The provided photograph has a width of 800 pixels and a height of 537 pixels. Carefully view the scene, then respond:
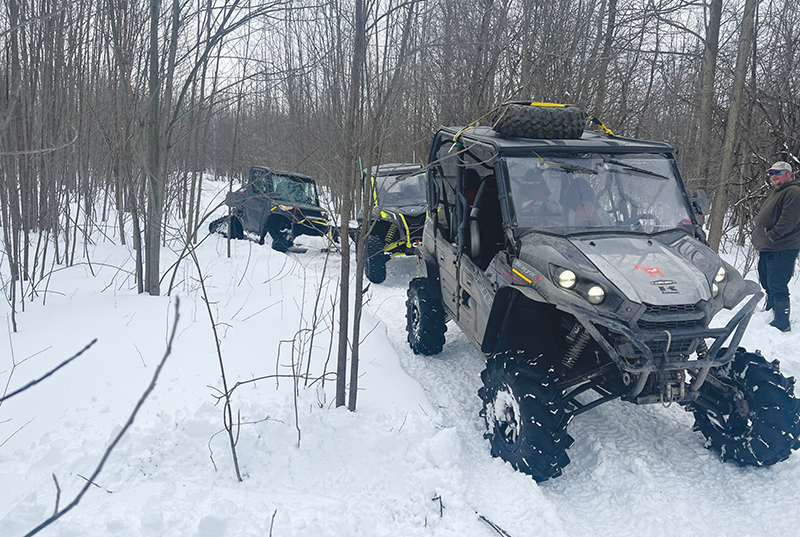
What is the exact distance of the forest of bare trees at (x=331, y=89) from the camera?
11.8 ft

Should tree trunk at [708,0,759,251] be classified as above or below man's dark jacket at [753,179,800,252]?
above

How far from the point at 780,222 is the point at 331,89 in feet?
17.0

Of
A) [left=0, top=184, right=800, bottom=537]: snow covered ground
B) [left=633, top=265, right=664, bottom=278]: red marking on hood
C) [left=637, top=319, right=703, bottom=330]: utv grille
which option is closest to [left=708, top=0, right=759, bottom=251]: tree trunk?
[left=0, top=184, right=800, bottom=537]: snow covered ground

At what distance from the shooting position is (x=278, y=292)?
6.99m

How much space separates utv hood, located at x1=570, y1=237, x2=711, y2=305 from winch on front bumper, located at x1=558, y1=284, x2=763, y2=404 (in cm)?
17

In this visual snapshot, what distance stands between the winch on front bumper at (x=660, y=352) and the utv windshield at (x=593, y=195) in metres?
0.94

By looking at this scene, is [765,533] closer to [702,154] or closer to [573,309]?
[573,309]

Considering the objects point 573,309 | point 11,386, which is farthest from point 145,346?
point 573,309

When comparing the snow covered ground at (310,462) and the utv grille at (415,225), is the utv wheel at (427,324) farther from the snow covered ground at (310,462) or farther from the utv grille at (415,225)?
the utv grille at (415,225)

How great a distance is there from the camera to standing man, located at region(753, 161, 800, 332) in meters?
6.05

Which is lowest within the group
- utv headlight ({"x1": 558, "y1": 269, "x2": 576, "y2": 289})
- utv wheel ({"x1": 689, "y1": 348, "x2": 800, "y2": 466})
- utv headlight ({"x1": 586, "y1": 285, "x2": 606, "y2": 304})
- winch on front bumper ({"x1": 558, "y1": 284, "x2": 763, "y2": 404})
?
utv wheel ({"x1": 689, "y1": 348, "x2": 800, "y2": 466})

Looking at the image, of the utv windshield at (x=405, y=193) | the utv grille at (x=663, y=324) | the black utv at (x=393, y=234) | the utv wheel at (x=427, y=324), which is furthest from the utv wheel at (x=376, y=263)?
the utv grille at (x=663, y=324)

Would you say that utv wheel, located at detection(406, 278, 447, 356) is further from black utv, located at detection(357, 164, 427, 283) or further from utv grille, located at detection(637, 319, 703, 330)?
black utv, located at detection(357, 164, 427, 283)

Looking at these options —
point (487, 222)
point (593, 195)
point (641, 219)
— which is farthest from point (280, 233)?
point (641, 219)
